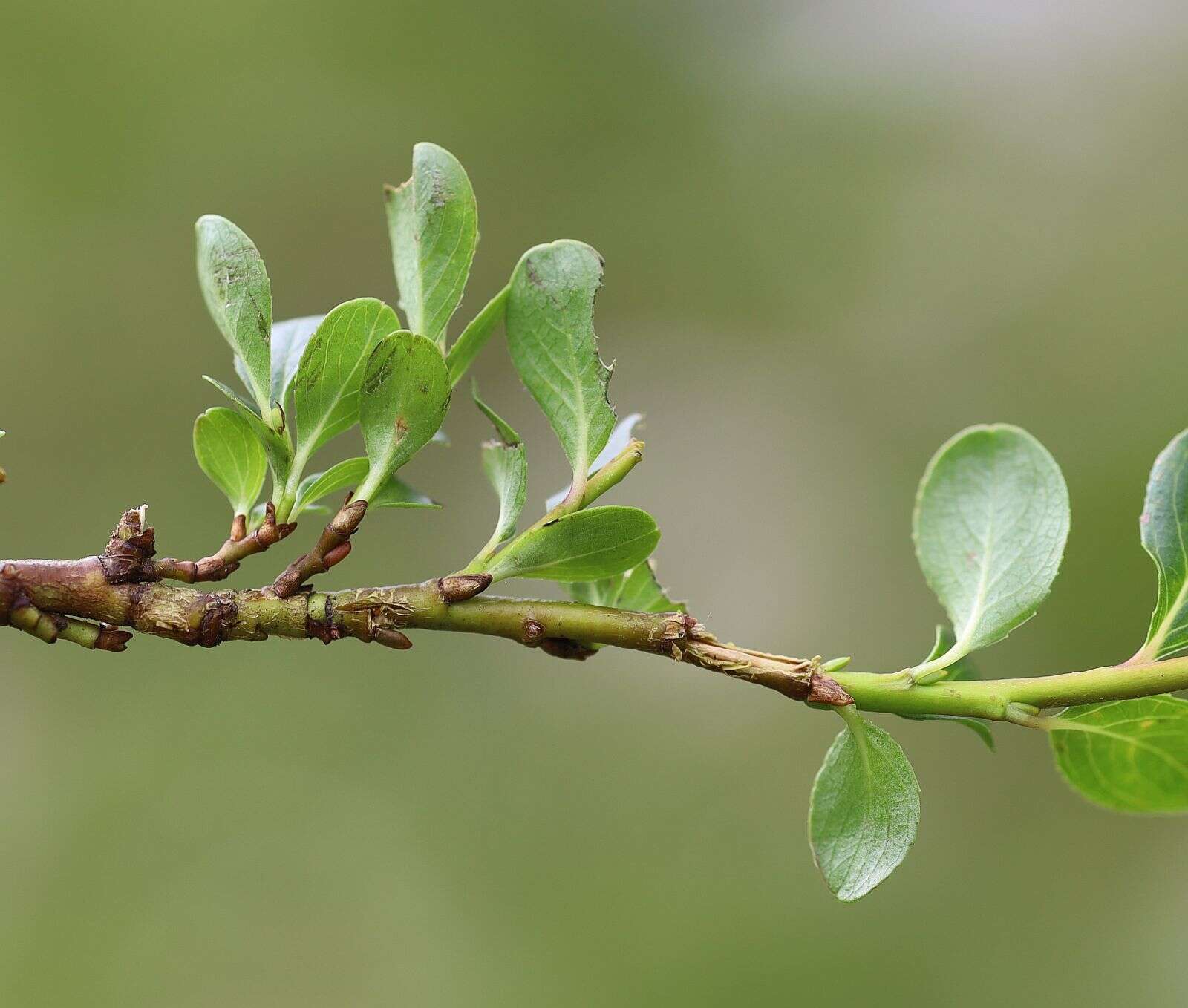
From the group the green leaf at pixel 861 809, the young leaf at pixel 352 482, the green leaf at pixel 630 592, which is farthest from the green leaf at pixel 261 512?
the green leaf at pixel 861 809

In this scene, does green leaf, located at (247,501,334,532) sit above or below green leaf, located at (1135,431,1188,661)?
above

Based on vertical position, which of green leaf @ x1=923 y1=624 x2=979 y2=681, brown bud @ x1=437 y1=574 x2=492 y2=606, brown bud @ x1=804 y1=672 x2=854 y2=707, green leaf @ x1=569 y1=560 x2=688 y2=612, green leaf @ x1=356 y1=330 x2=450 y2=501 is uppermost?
green leaf @ x1=356 y1=330 x2=450 y2=501

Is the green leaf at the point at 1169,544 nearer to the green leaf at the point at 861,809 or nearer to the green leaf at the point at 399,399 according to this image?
the green leaf at the point at 861,809

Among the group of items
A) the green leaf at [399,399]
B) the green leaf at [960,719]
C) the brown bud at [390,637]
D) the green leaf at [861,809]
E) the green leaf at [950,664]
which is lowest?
the green leaf at [861,809]

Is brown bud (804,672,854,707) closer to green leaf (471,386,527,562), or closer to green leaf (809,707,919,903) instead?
green leaf (809,707,919,903)

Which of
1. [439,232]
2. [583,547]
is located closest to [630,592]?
[583,547]

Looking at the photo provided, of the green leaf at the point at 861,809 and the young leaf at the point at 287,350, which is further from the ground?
the young leaf at the point at 287,350

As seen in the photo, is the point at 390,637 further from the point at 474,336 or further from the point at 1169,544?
the point at 1169,544

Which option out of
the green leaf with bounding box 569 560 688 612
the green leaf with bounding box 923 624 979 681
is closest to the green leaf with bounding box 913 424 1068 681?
the green leaf with bounding box 923 624 979 681
